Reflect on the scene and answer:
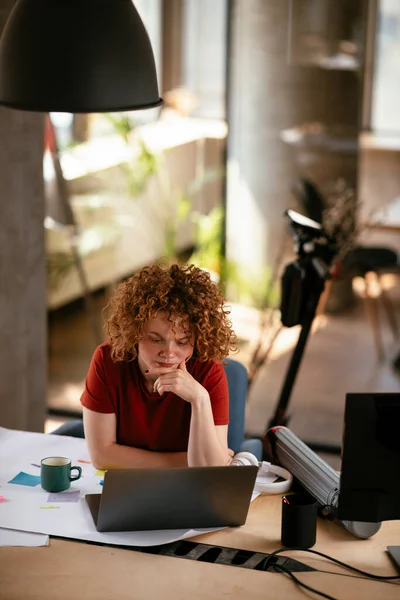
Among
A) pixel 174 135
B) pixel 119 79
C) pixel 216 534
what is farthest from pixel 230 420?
pixel 174 135

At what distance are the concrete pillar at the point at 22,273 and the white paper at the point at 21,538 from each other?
1.75 m

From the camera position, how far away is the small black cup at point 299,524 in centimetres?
211

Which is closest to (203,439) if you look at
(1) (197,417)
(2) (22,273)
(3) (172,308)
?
(1) (197,417)

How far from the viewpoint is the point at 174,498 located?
2117 mm

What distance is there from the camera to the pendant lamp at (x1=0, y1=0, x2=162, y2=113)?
192 cm

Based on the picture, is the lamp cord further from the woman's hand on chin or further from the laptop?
the woman's hand on chin

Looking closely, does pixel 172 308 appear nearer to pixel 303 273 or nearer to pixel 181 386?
pixel 181 386

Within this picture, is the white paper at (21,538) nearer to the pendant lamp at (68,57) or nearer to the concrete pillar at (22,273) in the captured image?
the pendant lamp at (68,57)

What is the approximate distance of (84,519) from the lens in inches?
86.8

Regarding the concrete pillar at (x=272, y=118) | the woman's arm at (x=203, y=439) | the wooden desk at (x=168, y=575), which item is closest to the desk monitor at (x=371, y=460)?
the wooden desk at (x=168, y=575)

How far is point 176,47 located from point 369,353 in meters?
1.71

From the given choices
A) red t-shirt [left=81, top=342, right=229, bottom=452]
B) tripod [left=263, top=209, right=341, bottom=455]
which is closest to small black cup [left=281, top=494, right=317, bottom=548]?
red t-shirt [left=81, top=342, right=229, bottom=452]

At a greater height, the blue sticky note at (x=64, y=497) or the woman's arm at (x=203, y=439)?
the woman's arm at (x=203, y=439)

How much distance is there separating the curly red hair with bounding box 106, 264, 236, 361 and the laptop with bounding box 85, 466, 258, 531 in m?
0.49
